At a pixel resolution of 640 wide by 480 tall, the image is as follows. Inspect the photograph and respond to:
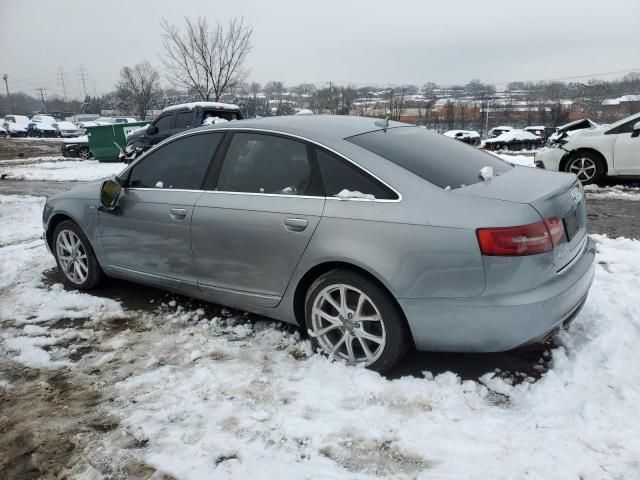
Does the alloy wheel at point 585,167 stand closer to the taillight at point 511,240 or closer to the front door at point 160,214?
the taillight at point 511,240

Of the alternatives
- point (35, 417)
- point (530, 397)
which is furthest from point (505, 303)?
point (35, 417)

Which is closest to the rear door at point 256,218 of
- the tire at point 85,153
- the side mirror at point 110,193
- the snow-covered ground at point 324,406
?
the snow-covered ground at point 324,406

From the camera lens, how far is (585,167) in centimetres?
980

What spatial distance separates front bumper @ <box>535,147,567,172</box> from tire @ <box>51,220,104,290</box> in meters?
8.44

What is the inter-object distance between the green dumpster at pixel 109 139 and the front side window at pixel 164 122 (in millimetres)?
5511

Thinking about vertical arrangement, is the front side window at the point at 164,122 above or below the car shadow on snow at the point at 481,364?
above

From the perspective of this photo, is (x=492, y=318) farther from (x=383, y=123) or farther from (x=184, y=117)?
(x=184, y=117)

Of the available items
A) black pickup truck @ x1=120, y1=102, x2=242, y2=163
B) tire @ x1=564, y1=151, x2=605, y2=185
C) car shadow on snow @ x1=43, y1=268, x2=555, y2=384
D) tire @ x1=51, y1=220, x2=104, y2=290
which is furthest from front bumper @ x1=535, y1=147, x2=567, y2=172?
black pickup truck @ x1=120, y1=102, x2=242, y2=163

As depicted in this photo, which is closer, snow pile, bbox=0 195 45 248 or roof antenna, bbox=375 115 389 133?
roof antenna, bbox=375 115 389 133

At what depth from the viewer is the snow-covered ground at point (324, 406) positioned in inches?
92.5

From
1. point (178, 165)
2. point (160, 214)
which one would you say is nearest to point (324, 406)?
point (160, 214)

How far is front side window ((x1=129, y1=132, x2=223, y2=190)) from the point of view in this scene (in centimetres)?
383

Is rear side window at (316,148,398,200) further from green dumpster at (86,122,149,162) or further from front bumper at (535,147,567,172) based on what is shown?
green dumpster at (86,122,149,162)

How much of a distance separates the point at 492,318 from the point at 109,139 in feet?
66.8
